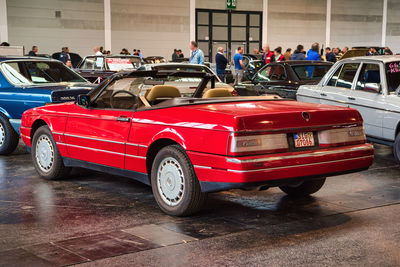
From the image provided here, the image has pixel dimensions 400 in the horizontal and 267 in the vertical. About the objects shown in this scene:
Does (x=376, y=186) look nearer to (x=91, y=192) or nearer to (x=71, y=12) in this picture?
(x=91, y=192)

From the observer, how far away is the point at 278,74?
1309cm

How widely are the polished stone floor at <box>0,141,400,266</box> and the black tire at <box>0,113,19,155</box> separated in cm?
210

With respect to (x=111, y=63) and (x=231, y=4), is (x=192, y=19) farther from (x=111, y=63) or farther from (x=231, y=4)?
(x=111, y=63)

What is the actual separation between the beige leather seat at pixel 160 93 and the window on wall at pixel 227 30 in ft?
111

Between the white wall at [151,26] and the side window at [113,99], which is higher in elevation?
the white wall at [151,26]

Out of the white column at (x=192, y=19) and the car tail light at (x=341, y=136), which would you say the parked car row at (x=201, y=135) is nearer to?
the car tail light at (x=341, y=136)

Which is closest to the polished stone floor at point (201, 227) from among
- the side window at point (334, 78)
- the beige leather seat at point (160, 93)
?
the beige leather seat at point (160, 93)

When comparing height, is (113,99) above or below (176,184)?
above

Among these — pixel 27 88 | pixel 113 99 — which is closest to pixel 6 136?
pixel 27 88

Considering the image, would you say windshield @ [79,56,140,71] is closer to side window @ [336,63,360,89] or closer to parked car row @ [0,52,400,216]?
parked car row @ [0,52,400,216]

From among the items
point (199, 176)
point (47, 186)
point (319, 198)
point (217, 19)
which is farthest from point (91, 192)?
point (217, 19)

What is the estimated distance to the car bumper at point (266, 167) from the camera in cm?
498

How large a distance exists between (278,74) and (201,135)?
8.16 meters

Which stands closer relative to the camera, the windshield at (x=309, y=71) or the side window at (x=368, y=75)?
the side window at (x=368, y=75)
